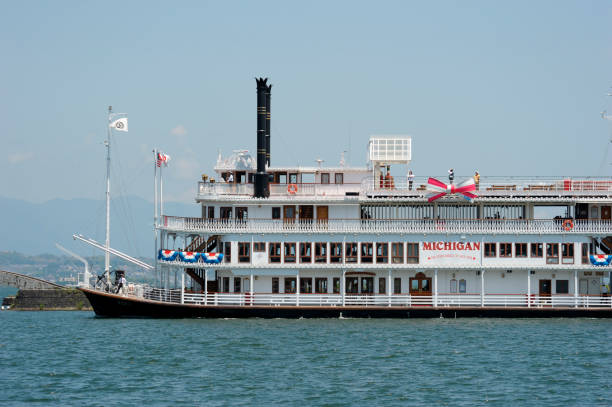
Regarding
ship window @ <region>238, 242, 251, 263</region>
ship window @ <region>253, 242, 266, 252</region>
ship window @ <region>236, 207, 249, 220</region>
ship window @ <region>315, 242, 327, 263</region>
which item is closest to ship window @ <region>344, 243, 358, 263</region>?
ship window @ <region>315, 242, 327, 263</region>

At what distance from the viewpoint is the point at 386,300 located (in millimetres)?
48250

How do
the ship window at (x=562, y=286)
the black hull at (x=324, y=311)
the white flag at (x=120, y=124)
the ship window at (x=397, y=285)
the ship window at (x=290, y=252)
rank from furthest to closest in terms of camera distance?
the white flag at (x=120, y=124), the ship window at (x=397, y=285), the ship window at (x=562, y=286), the ship window at (x=290, y=252), the black hull at (x=324, y=311)

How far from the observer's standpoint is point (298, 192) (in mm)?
49094

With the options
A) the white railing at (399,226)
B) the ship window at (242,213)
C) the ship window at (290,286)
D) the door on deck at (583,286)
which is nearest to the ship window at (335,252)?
the white railing at (399,226)

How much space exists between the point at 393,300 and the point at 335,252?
4.03 metres

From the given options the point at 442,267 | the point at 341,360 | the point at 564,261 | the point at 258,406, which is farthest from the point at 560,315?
the point at 258,406

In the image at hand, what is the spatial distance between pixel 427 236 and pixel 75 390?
23.1 m

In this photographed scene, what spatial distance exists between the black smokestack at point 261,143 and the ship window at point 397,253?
7.48 metres

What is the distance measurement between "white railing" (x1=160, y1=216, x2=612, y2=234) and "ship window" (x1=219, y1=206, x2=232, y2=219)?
73cm

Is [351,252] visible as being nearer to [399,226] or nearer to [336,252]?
[336,252]

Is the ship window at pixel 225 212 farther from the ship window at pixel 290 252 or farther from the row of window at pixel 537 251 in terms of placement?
the row of window at pixel 537 251

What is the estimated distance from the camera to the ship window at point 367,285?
49.0 m

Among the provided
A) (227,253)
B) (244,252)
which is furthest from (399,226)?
(227,253)

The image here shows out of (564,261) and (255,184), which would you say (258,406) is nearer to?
(255,184)
